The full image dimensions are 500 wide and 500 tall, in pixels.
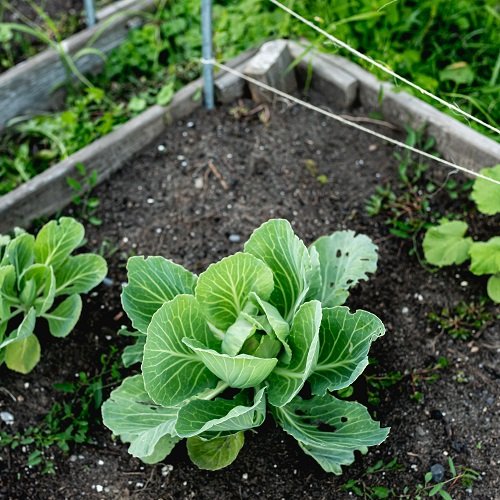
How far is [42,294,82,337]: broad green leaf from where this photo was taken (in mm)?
2213

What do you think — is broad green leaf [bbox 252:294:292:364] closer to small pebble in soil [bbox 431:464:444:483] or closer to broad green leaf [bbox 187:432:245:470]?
broad green leaf [bbox 187:432:245:470]

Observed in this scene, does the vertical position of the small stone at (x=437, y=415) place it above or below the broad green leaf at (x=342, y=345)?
below

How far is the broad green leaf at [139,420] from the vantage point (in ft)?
6.18

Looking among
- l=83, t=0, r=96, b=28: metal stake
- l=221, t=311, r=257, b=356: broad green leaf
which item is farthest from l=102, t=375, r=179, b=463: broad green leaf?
l=83, t=0, r=96, b=28: metal stake

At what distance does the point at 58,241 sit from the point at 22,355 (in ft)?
1.17

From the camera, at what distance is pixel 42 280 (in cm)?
224

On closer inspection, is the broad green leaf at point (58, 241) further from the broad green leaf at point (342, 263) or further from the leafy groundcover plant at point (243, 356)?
the broad green leaf at point (342, 263)

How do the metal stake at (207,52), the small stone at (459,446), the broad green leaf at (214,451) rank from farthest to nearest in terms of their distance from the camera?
the metal stake at (207,52) → the small stone at (459,446) → the broad green leaf at (214,451)

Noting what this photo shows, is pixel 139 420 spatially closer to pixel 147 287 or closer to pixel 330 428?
pixel 147 287

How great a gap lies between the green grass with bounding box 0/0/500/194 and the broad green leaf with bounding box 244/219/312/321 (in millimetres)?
1092

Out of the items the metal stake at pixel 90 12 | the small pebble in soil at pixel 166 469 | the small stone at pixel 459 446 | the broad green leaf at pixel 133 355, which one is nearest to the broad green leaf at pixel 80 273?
the broad green leaf at pixel 133 355

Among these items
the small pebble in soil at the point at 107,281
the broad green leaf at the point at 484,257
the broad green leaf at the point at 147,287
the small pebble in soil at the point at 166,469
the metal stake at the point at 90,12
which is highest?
the metal stake at the point at 90,12

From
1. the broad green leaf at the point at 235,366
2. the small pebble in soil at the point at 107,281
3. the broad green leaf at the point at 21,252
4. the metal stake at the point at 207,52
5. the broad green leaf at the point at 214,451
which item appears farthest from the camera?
the metal stake at the point at 207,52

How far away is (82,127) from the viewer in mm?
2885
